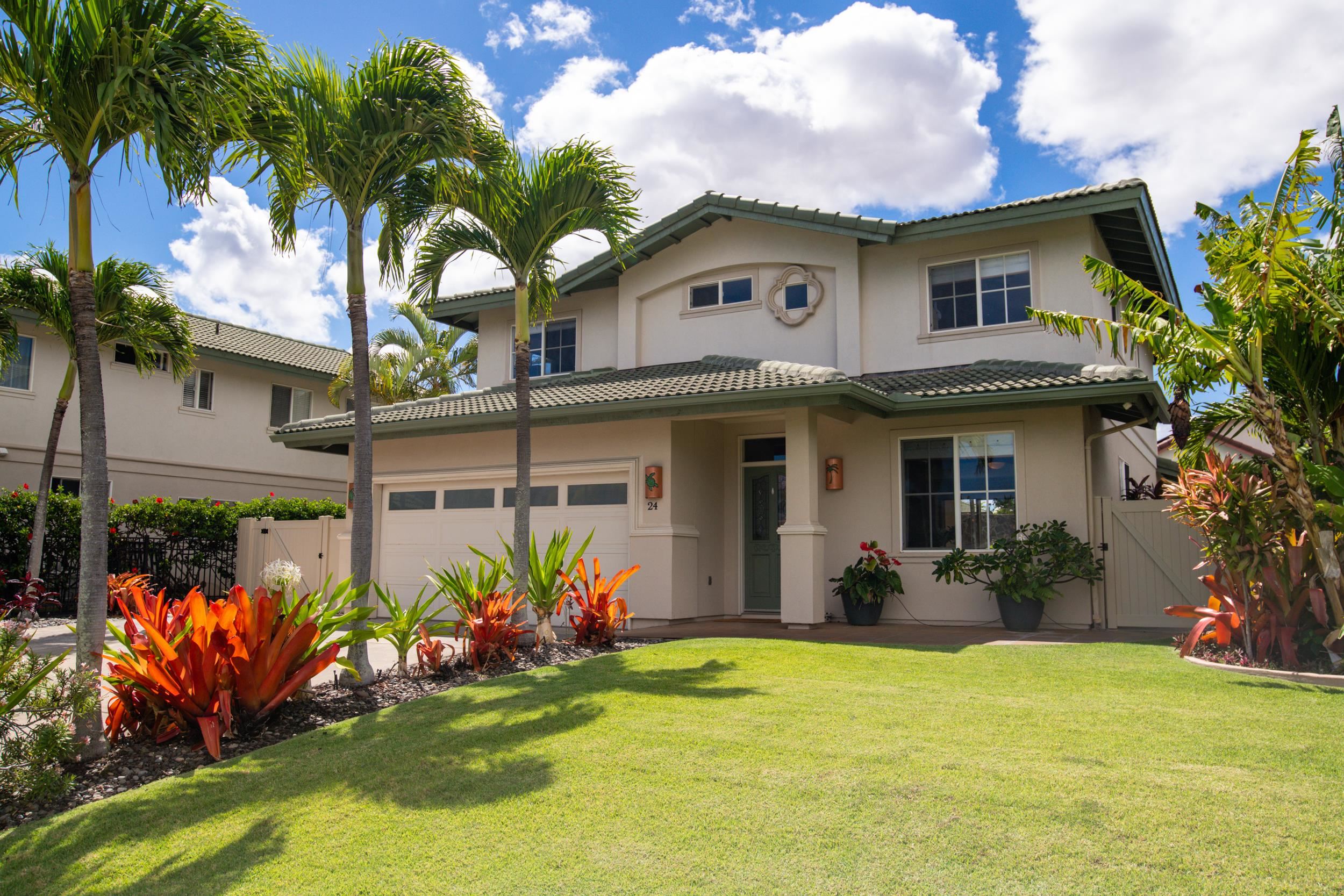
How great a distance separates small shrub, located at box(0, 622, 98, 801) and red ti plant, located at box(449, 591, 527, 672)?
3.30 metres

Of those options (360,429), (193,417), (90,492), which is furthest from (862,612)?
(193,417)

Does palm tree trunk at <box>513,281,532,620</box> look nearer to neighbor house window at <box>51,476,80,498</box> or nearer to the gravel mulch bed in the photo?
the gravel mulch bed

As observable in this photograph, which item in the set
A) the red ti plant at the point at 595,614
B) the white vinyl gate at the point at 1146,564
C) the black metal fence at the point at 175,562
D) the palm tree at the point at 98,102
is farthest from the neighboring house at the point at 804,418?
the palm tree at the point at 98,102

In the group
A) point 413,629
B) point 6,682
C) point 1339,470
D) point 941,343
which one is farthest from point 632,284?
point 6,682

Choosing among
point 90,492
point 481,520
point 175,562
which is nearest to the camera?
point 90,492

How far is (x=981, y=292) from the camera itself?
13.7m

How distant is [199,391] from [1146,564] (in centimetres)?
2046

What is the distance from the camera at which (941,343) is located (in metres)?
13.9

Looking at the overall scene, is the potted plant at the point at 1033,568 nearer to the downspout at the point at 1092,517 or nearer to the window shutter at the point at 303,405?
the downspout at the point at 1092,517

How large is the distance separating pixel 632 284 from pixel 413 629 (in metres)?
9.29

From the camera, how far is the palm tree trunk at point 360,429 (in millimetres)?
7723

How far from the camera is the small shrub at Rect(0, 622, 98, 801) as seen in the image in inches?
197

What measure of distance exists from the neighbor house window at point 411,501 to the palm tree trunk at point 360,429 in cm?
714

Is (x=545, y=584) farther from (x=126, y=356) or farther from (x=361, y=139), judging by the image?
(x=126, y=356)
